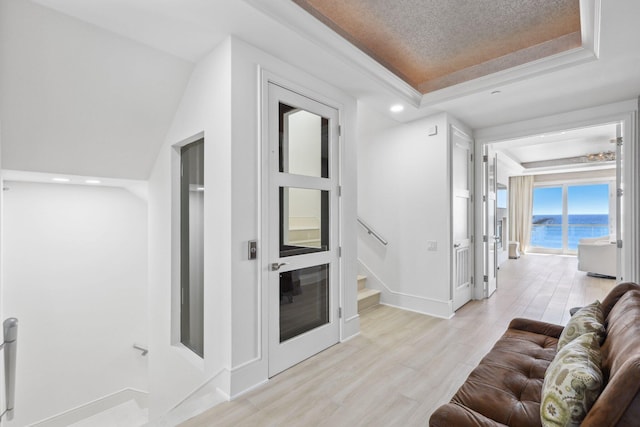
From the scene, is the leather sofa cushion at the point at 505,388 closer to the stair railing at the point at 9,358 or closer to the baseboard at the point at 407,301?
the baseboard at the point at 407,301

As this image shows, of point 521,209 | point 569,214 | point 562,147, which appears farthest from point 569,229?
point 562,147

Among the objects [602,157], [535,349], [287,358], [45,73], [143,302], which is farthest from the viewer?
[602,157]

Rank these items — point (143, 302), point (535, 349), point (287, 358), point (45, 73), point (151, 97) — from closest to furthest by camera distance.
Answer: point (535, 349)
point (45, 73)
point (287, 358)
point (151, 97)
point (143, 302)

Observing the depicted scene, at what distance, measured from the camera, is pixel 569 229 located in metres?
9.38

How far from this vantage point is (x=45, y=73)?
2229 millimetres

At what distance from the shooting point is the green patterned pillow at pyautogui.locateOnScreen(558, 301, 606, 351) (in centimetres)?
160

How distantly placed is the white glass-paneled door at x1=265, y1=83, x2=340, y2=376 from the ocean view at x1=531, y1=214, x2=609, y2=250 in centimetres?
961

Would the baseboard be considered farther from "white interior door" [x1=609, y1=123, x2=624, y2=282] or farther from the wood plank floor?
"white interior door" [x1=609, y1=123, x2=624, y2=282]

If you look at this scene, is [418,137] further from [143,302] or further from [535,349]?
[143,302]

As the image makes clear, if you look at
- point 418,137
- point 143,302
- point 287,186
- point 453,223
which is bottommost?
point 143,302

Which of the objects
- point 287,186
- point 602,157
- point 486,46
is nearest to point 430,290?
point 287,186

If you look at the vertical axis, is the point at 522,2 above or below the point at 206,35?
above

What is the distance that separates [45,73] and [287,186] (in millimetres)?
1984

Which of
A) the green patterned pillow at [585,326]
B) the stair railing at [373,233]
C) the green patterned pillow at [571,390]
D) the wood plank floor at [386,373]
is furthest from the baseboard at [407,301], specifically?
the green patterned pillow at [571,390]
